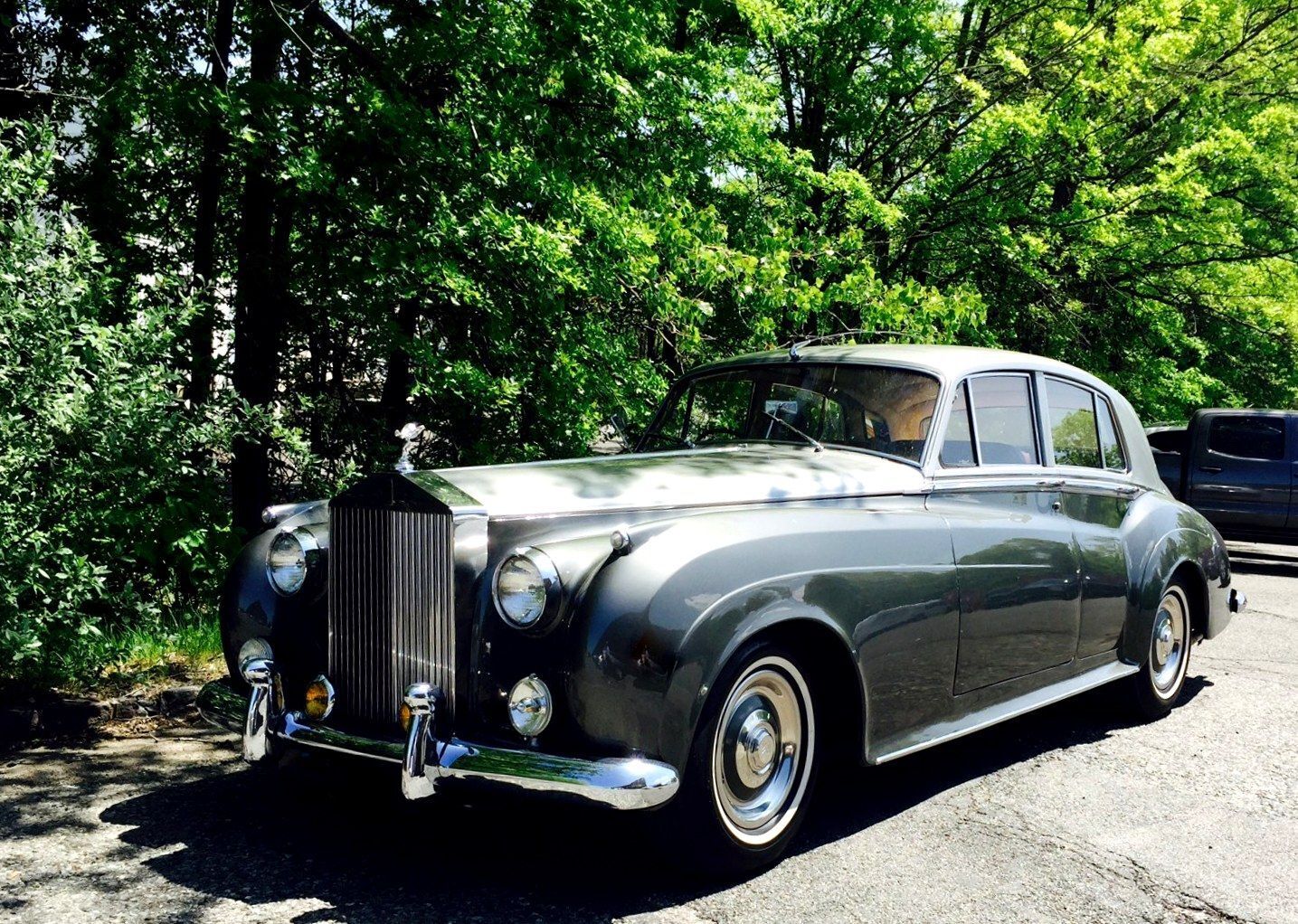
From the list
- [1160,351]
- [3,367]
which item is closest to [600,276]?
[3,367]

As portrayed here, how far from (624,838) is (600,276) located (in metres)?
4.80

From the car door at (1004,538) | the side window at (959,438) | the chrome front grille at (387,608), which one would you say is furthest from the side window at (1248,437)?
the chrome front grille at (387,608)

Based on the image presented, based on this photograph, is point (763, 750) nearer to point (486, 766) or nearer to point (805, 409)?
point (486, 766)

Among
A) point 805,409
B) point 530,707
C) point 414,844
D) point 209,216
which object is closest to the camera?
point 530,707

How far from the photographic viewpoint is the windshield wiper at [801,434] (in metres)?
5.05

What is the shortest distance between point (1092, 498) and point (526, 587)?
3391 millimetres

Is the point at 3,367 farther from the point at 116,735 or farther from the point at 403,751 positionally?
the point at 403,751

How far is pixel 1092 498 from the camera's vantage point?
570 cm

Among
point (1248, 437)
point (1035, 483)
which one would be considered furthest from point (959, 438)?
point (1248, 437)

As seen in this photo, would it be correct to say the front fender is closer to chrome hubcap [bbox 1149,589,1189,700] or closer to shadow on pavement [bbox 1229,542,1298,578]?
chrome hubcap [bbox 1149,589,1189,700]

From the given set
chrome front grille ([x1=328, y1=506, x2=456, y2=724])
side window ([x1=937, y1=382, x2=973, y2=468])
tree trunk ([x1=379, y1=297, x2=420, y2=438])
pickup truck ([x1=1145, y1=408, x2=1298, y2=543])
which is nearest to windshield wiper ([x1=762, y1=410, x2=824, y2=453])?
side window ([x1=937, y1=382, x2=973, y2=468])

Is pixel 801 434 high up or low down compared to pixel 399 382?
down

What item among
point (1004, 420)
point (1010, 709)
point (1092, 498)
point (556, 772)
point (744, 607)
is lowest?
point (1010, 709)

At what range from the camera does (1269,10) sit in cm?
1789
